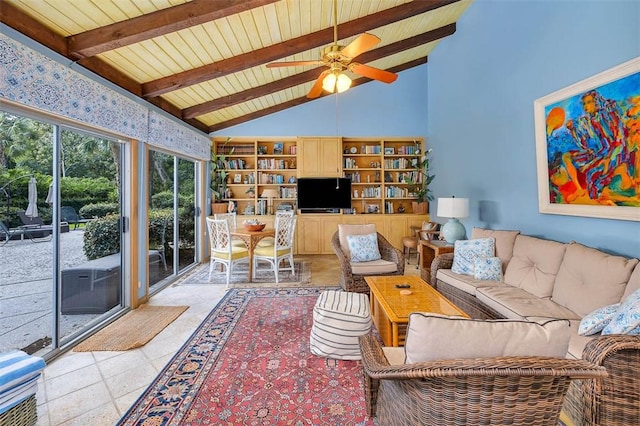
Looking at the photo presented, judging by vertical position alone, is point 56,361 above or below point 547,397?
below

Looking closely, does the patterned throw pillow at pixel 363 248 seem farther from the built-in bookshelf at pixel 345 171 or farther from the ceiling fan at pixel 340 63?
the built-in bookshelf at pixel 345 171

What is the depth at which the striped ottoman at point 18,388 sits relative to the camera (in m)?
1.45

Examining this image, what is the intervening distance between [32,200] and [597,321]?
12.9ft

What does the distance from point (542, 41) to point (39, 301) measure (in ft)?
17.0

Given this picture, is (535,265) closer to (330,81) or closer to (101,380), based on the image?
(330,81)

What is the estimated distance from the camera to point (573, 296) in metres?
2.13

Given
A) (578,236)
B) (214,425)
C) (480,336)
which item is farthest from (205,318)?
(578,236)

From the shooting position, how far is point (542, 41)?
2875mm

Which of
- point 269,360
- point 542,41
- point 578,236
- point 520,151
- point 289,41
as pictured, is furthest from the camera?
point 289,41

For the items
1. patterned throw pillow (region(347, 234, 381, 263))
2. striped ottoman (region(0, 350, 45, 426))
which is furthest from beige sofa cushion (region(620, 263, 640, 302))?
striped ottoman (region(0, 350, 45, 426))

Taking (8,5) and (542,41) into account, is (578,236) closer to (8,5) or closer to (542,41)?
(542,41)

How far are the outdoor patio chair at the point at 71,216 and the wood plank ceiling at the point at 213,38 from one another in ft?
4.21

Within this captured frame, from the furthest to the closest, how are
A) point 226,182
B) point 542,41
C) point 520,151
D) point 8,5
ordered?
point 226,182 < point 520,151 < point 542,41 < point 8,5

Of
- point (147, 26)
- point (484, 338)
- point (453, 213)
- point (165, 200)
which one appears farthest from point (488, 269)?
point (165, 200)
